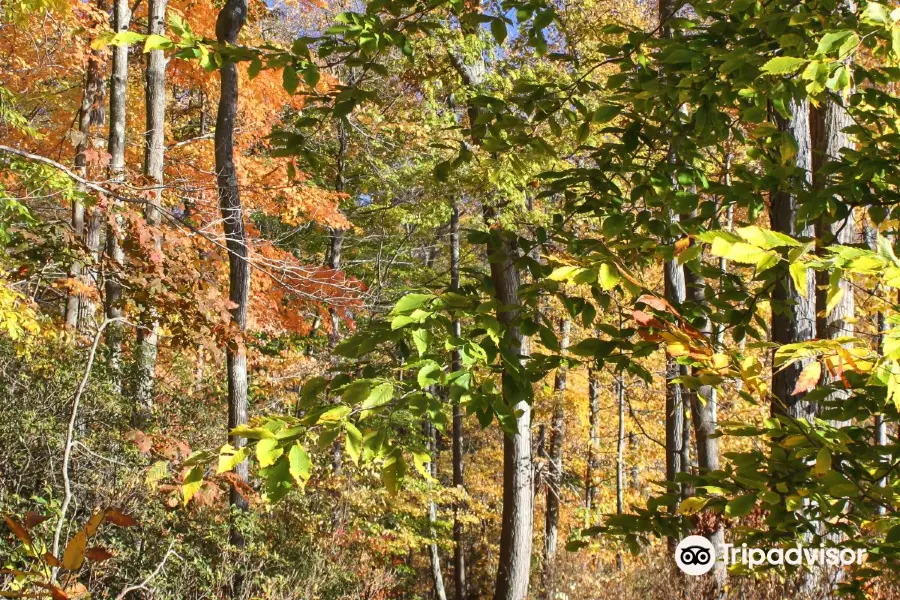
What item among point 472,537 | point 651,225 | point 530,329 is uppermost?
point 651,225

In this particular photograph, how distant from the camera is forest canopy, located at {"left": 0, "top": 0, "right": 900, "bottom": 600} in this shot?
185 cm

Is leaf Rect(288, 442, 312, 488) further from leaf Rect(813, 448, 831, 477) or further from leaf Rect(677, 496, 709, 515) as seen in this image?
leaf Rect(813, 448, 831, 477)

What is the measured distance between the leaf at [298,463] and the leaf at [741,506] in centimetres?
113

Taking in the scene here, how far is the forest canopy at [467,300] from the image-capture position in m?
1.85

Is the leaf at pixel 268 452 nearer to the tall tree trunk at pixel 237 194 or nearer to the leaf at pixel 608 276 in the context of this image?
the leaf at pixel 608 276

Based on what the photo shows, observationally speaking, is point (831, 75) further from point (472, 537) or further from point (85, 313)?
point (472, 537)

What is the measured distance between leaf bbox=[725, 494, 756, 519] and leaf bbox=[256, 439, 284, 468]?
1186 mm

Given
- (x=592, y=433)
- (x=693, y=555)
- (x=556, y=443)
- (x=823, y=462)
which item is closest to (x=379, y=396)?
(x=823, y=462)

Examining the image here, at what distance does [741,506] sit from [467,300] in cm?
91

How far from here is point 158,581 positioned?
6031 mm

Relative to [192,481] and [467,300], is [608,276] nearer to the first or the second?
[467,300]

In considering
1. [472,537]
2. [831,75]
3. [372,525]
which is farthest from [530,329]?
[472,537]

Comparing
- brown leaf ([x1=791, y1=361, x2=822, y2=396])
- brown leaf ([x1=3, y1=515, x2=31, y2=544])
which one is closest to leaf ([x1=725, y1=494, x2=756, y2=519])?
brown leaf ([x1=791, y1=361, x2=822, y2=396])

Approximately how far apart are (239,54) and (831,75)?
172 centimetres
